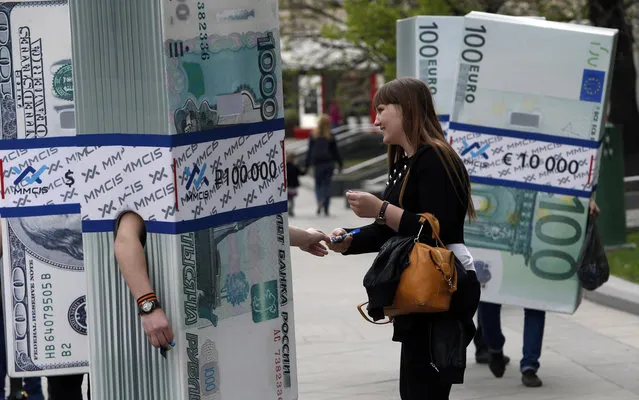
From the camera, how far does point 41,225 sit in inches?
201

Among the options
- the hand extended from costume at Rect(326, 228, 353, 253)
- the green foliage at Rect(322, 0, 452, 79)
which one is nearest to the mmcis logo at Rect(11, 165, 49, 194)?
the hand extended from costume at Rect(326, 228, 353, 253)

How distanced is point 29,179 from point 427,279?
1.62 m

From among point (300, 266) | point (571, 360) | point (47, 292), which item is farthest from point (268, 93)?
point (300, 266)

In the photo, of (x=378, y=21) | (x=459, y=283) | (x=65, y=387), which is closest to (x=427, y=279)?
(x=459, y=283)

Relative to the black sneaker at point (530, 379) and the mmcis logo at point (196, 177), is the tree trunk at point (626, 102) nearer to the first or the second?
the black sneaker at point (530, 379)

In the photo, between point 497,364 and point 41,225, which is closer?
point 41,225

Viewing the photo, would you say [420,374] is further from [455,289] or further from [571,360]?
[571,360]

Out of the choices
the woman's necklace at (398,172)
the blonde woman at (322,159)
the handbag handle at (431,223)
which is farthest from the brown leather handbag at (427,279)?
the blonde woman at (322,159)

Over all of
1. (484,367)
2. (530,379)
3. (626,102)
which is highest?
(626,102)

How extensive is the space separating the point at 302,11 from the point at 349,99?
377 centimetres

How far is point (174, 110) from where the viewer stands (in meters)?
4.02

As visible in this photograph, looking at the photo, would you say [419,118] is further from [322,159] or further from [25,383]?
[322,159]

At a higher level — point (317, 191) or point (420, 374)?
point (420, 374)

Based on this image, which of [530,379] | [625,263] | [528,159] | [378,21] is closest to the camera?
[530,379]
